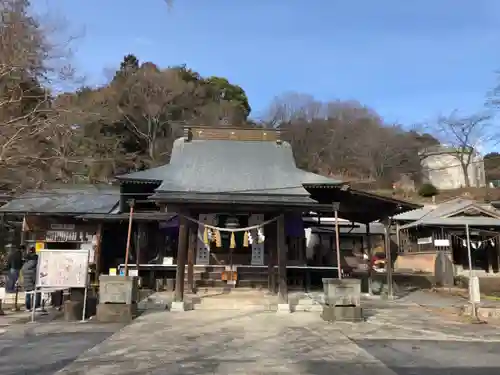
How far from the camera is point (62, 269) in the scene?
12047mm

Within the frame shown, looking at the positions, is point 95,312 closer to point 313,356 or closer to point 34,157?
point 34,157

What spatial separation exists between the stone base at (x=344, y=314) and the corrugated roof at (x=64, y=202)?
1149 cm

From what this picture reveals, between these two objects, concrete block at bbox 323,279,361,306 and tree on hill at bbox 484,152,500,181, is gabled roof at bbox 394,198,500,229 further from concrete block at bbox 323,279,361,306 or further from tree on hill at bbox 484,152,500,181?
tree on hill at bbox 484,152,500,181

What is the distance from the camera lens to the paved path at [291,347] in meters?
6.93

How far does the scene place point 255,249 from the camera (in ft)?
60.1

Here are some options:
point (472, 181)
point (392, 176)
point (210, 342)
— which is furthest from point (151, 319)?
point (472, 181)

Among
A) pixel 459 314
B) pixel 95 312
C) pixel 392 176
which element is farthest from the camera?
pixel 392 176

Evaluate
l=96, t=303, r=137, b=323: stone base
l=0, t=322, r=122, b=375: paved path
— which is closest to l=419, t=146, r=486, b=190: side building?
l=96, t=303, r=137, b=323: stone base

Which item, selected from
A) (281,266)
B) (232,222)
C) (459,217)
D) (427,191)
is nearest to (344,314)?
(281,266)

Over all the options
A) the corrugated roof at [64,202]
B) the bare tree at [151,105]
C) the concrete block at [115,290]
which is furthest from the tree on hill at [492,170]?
the concrete block at [115,290]

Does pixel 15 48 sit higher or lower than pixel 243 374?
higher

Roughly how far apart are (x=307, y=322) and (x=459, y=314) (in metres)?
5.38

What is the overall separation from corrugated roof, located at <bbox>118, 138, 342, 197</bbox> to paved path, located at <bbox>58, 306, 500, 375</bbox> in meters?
4.29

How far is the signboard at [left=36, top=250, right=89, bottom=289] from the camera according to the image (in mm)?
11906
